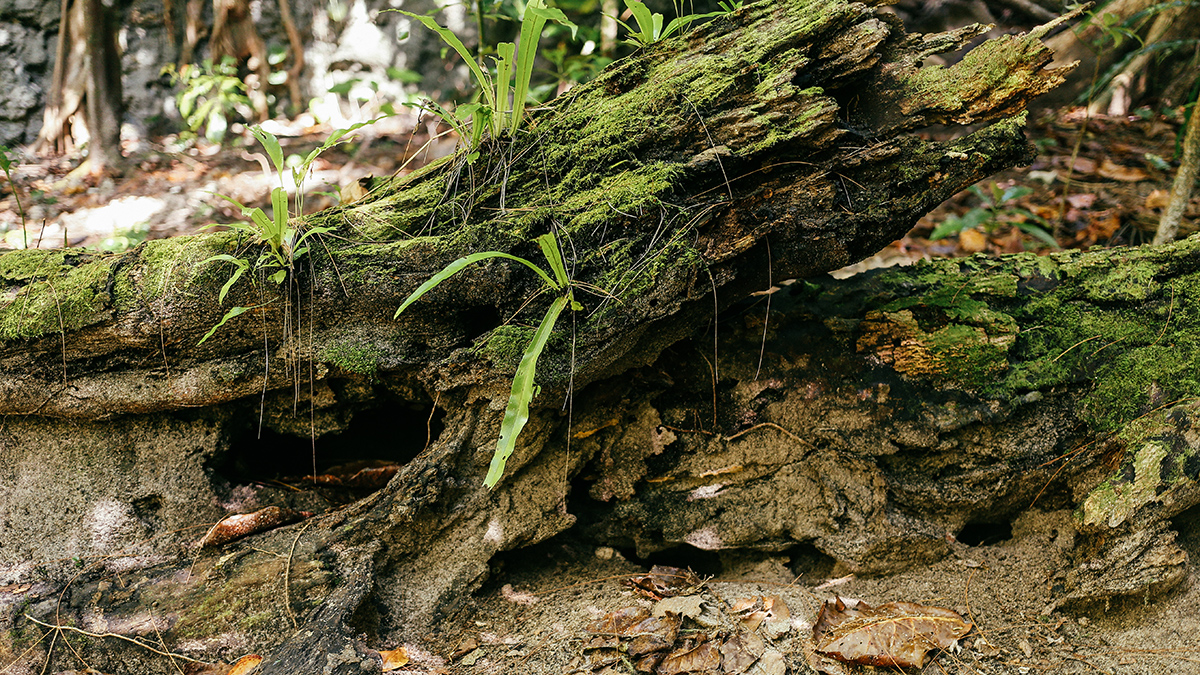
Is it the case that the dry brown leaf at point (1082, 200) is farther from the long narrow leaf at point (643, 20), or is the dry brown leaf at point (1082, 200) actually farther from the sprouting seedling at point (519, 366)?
the sprouting seedling at point (519, 366)

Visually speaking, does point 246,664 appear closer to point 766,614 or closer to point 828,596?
point 766,614

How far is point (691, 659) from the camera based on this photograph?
1937 millimetres

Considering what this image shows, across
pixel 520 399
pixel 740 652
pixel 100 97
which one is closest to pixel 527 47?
pixel 520 399

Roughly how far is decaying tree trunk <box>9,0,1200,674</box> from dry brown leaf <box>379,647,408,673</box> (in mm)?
76

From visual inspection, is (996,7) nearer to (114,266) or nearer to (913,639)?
(913,639)

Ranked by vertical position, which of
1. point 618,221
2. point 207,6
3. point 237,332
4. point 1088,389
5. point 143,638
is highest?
point 207,6

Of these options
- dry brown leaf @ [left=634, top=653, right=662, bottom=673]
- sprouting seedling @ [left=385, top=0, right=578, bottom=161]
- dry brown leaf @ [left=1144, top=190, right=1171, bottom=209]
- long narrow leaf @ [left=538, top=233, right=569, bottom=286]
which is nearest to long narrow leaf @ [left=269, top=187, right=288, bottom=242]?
sprouting seedling @ [left=385, top=0, right=578, bottom=161]

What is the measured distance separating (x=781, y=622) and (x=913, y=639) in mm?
381

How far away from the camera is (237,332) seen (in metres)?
2.21

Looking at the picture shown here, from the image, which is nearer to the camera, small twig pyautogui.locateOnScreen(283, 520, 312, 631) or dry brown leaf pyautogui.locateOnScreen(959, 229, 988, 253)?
small twig pyautogui.locateOnScreen(283, 520, 312, 631)

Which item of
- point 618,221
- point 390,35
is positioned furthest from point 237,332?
point 390,35

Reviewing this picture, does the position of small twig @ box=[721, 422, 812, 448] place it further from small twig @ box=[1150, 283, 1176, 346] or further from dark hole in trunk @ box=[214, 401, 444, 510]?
small twig @ box=[1150, 283, 1176, 346]

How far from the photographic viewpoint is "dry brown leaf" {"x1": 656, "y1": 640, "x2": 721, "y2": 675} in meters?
1.91

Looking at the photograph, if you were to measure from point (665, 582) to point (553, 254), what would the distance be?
1269mm
